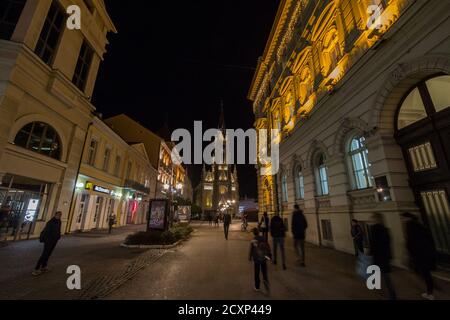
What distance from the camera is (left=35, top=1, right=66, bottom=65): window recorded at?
12422 mm

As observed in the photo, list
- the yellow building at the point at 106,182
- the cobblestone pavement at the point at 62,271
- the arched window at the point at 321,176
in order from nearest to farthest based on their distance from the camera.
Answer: the cobblestone pavement at the point at 62,271, the arched window at the point at 321,176, the yellow building at the point at 106,182

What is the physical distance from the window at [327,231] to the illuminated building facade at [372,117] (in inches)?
2.2

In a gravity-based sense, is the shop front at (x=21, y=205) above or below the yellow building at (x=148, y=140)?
below

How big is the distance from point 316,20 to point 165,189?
37.2 m

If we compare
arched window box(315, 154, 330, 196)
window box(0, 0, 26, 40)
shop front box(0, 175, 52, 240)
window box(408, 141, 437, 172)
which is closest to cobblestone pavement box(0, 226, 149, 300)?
shop front box(0, 175, 52, 240)

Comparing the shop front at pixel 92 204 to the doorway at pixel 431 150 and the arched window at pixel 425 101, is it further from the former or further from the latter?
the arched window at pixel 425 101

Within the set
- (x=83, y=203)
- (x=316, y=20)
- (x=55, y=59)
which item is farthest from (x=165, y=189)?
(x=316, y=20)

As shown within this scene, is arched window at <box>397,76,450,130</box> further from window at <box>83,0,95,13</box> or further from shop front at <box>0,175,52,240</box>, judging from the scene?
window at <box>83,0,95,13</box>

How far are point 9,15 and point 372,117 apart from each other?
1976cm

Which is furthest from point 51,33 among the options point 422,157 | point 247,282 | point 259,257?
point 422,157

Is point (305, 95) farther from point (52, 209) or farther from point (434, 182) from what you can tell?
point (52, 209)

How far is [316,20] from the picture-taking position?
42.6 ft

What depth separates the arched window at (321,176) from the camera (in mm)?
11938

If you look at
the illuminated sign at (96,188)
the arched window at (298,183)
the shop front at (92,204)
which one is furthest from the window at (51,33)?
the arched window at (298,183)
